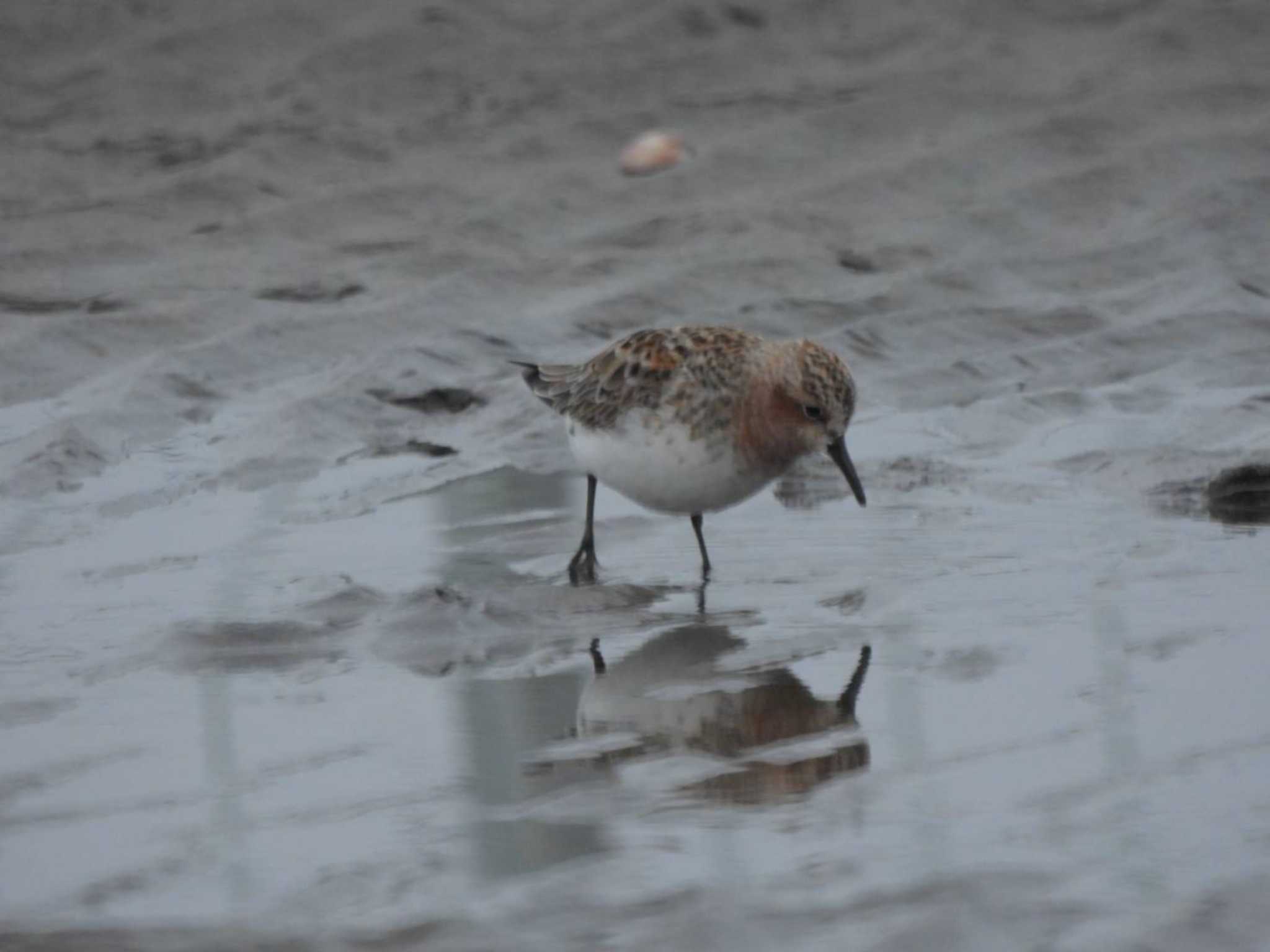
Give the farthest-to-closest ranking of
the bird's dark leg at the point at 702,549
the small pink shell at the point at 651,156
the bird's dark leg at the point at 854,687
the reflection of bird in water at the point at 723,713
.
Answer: the small pink shell at the point at 651,156, the bird's dark leg at the point at 702,549, the bird's dark leg at the point at 854,687, the reflection of bird in water at the point at 723,713

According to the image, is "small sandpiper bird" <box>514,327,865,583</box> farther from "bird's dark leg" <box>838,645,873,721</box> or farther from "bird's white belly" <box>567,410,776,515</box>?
"bird's dark leg" <box>838,645,873,721</box>

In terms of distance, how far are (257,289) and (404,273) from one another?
608 millimetres

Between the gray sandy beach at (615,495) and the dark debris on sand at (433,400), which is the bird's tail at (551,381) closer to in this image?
the gray sandy beach at (615,495)

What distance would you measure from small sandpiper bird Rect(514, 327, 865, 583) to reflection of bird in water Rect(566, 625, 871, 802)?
2.34 feet

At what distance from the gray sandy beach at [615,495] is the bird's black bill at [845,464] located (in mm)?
224

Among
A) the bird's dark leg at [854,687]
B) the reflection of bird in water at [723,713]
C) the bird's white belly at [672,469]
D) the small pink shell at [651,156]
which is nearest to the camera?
the reflection of bird in water at [723,713]

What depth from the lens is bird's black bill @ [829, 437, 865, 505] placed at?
5.89 m

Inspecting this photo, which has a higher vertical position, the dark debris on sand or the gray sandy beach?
the gray sandy beach

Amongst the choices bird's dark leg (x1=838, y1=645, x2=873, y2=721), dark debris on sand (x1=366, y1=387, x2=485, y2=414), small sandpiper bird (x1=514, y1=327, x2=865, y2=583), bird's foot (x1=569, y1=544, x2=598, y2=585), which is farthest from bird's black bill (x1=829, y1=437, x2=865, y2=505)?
dark debris on sand (x1=366, y1=387, x2=485, y2=414)

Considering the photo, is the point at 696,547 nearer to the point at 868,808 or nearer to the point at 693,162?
the point at 868,808

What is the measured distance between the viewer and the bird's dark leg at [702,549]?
19.5 feet

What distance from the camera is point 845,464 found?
5945 millimetres

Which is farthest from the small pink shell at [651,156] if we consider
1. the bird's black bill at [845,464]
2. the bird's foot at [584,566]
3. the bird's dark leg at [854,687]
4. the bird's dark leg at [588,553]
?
the bird's dark leg at [854,687]

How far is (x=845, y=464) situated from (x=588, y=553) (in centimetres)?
76
